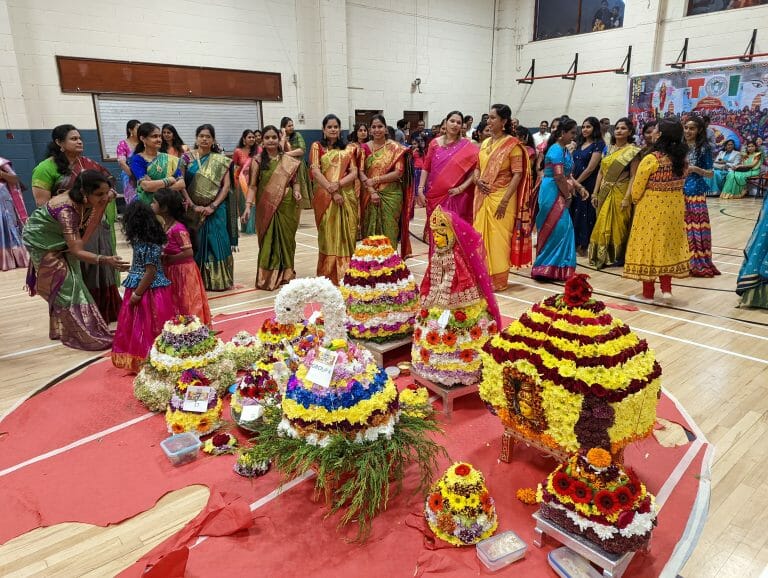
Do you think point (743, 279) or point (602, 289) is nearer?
point (743, 279)

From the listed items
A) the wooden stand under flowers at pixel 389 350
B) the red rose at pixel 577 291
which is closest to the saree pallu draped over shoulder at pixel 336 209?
the wooden stand under flowers at pixel 389 350

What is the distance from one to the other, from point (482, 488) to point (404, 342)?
164 cm

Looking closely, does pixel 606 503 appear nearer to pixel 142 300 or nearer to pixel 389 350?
pixel 389 350

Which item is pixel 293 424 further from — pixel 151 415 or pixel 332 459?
pixel 151 415

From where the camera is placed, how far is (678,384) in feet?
11.1

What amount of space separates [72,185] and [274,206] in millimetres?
1851

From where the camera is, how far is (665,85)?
40.1ft

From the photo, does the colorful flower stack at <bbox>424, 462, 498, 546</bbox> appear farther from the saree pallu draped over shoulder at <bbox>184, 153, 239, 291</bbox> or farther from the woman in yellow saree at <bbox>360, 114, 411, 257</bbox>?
the saree pallu draped over shoulder at <bbox>184, 153, 239, 291</bbox>

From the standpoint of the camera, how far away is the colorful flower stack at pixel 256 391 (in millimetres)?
2854

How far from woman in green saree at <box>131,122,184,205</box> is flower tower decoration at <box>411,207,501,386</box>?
9.94 feet

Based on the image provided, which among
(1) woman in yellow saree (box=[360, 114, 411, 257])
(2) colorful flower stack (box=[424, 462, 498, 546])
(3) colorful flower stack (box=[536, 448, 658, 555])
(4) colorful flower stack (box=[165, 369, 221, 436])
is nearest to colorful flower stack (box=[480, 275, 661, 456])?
(3) colorful flower stack (box=[536, 448, 658, 555])

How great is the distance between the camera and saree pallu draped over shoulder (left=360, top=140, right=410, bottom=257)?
5367 millimetres

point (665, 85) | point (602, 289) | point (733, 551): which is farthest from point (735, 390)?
point (665, 85)

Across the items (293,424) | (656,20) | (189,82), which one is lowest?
(293,424)
